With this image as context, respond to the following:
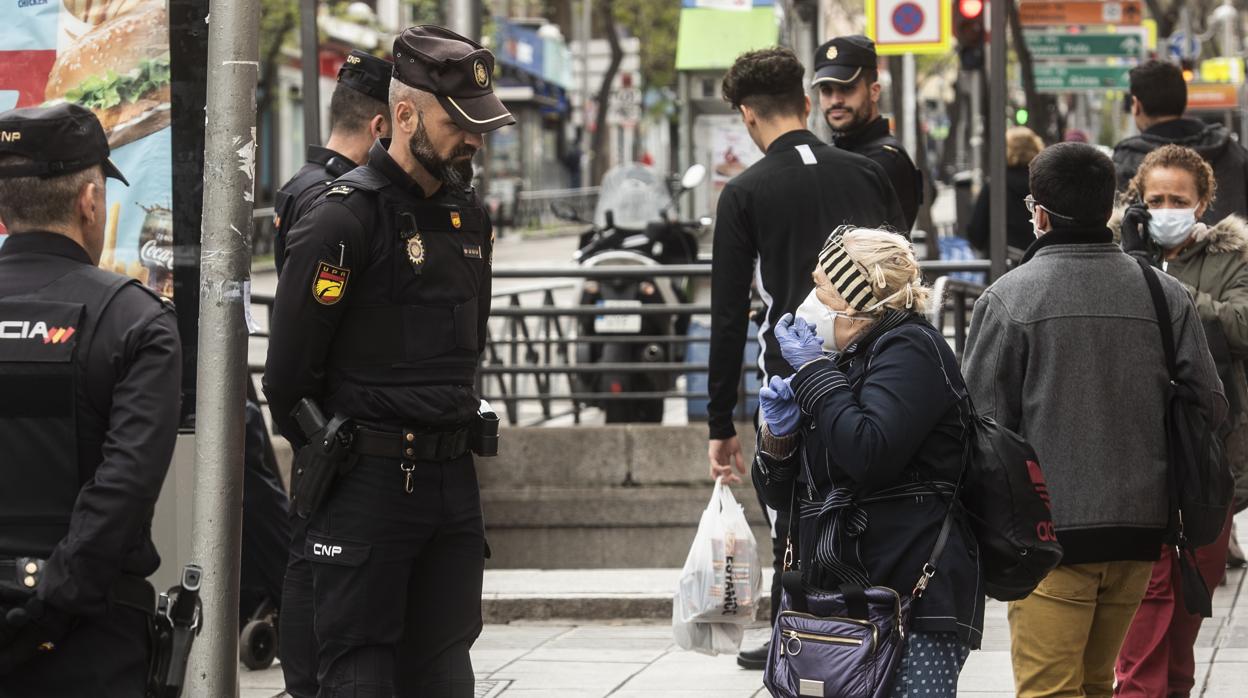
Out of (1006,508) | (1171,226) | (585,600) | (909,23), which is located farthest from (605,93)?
(1006,508)

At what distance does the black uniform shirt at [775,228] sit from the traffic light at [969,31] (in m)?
10.5

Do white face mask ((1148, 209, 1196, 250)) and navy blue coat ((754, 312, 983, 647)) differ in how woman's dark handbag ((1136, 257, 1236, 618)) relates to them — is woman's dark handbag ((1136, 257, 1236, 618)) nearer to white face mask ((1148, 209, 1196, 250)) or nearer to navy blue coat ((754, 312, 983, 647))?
navy blue coat ((754, 312, 983, 647))

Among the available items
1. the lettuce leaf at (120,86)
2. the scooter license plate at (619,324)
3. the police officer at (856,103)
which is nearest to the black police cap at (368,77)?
the lettuce leaf at (120,86)

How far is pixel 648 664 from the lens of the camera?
7.03 m

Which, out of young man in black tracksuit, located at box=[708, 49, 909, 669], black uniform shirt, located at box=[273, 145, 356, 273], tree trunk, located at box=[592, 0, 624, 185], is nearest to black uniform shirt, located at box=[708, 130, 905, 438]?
young man in black tracksuit, located at box=[708, 49, 909, 669]

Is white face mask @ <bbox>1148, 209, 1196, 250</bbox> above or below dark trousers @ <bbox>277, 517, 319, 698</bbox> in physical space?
above

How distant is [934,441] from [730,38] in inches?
594

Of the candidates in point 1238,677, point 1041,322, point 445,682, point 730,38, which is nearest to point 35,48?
point 445,682

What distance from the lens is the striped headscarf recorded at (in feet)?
13.4

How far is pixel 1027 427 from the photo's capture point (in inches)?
188

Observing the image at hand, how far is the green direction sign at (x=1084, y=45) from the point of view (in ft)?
77.5

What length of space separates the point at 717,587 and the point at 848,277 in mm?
1659

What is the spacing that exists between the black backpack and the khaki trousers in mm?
603

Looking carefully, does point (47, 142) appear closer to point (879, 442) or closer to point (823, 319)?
point (823, 319)
